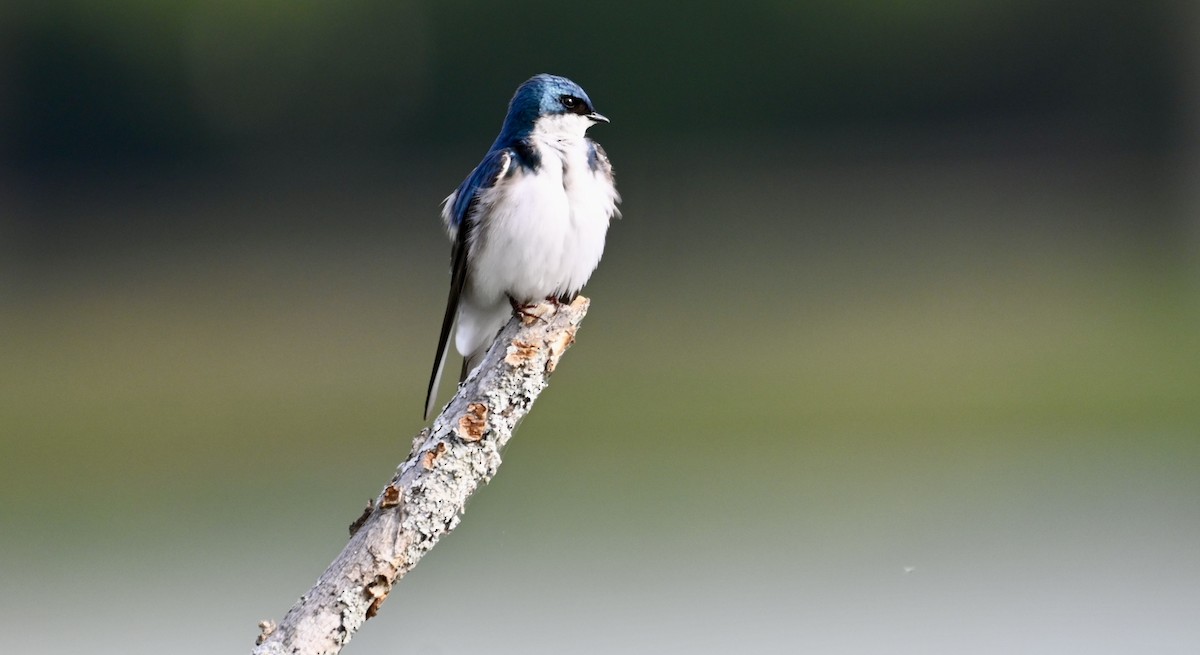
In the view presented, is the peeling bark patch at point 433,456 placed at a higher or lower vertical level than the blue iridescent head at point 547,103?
lower

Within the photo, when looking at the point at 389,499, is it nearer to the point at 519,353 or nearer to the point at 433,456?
the point at 433,456

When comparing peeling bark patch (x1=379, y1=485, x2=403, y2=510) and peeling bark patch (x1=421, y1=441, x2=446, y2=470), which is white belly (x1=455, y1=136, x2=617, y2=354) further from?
peeling bark patch (x1=379, y1=485, x2=403, y2=510)

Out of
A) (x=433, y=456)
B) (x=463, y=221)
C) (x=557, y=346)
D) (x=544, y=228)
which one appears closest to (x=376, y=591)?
(x=433, y=456)

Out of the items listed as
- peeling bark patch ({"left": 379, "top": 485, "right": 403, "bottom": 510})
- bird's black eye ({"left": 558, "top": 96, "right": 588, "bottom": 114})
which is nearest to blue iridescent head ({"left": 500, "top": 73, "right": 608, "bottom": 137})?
bird's black eye ({"left": 558, "top": 96, "right": 588, "bottom": 114})

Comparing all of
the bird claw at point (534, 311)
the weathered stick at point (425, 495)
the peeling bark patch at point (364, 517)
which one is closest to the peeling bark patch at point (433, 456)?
the weathered stick at point (425, 495)

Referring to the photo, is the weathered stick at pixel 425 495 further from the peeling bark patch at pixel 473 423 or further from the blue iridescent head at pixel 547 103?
the blue iridescent head at pixel 547 103

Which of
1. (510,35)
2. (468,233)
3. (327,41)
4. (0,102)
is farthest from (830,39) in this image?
(468,233)
